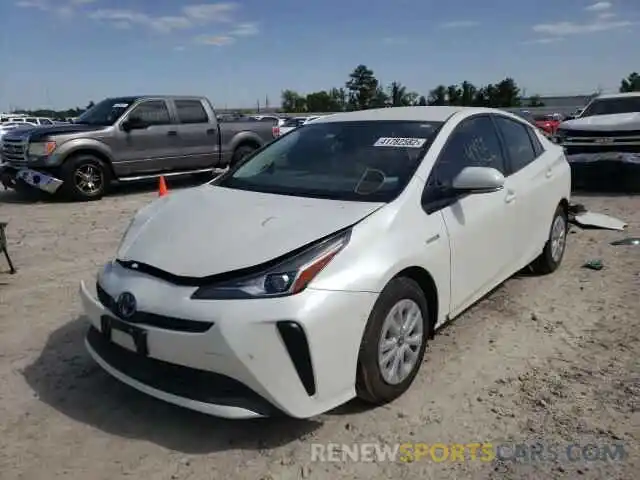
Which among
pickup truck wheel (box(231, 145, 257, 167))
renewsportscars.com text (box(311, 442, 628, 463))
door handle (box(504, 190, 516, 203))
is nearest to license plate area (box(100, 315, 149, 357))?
renewsportscars.com text (box(311, 442, 628, 463))

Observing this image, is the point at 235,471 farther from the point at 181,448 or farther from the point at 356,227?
the point at 356,227

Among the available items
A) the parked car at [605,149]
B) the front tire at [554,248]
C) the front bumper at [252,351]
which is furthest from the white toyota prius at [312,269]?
the parked car at [605,149]

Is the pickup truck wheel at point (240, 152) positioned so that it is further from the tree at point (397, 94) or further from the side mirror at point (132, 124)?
the tree at point (397, 94)

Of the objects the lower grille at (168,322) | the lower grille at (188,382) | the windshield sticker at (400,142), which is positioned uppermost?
the windshield sticker at (400,142)

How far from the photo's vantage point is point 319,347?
2.69 meters

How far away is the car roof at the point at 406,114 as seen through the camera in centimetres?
414

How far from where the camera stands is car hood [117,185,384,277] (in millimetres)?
2889

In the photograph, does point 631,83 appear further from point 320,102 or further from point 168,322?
point 168,322

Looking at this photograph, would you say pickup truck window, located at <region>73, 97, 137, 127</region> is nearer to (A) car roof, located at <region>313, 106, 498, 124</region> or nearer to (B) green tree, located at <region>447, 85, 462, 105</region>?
(A) car roof, located at <region>313, 106, 498, 124</region>

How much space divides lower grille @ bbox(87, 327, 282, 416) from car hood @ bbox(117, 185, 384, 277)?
1.52 feet

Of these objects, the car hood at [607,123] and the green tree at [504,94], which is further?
the green tree at [504,94]

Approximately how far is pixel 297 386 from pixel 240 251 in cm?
70

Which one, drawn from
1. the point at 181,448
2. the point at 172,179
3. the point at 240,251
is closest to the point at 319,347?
the point at 240,251

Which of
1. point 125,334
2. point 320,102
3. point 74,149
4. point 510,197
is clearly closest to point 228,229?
point 125,334
